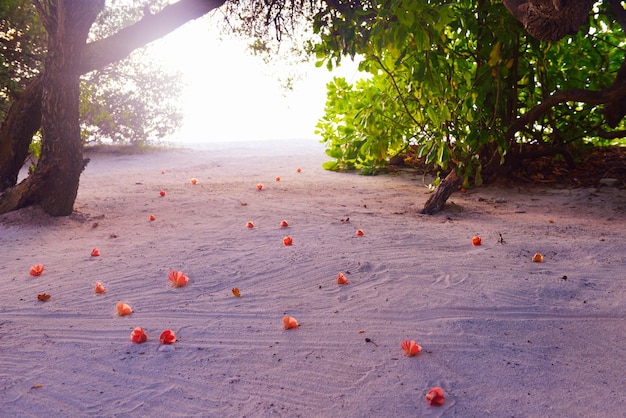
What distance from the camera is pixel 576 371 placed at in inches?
103

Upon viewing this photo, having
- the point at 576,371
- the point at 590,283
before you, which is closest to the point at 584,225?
the point at 590,283

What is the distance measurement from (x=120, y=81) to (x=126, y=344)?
38.3 feet

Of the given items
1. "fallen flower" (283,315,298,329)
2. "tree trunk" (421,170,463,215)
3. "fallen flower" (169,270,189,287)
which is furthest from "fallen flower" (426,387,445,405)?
"tree trunk" (421,170,463,215)

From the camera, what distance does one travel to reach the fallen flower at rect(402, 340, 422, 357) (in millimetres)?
2725

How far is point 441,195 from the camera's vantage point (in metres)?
6.15

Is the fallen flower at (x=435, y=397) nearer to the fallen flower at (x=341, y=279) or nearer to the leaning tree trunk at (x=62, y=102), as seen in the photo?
the fallen flower at (x=341, y=279)

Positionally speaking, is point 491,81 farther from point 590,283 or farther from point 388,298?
point 388,298

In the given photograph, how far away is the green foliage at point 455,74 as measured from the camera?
193 inches

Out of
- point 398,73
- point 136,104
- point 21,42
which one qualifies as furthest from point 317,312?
point 136,104

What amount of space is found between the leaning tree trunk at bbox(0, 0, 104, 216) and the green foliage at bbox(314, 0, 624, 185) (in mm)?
2551

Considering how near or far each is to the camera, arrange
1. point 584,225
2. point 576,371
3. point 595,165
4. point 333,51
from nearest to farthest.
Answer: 1. point 576,371
2. point 584,225
3. point 333,51
4. point 595,165

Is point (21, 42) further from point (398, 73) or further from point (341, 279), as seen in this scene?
point (341, 279)

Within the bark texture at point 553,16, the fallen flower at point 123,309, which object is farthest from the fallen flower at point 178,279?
the bark texture at point 553,16

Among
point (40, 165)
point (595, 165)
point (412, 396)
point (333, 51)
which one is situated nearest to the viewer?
point (412, 396)
